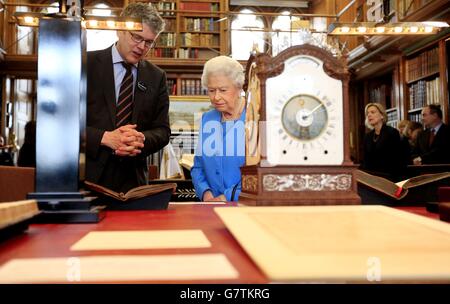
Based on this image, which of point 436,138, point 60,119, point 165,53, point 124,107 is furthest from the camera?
point 165,53

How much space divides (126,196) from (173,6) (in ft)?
29.8

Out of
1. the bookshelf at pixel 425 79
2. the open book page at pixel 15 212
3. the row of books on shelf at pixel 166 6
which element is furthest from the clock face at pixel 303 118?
the row of books on shelf at pixel 166 6

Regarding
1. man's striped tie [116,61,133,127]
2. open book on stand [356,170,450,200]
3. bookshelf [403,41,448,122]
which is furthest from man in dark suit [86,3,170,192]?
bookshelf [403,41,448,122]

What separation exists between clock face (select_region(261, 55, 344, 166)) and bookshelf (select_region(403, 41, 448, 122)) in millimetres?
5388

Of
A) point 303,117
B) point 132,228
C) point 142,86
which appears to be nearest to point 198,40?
point 142,86

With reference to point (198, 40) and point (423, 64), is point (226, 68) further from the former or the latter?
point (198, 40)

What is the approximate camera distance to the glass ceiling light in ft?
8.30

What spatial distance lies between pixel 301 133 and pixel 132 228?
17.7 inches

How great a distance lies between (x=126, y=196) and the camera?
1113 mm

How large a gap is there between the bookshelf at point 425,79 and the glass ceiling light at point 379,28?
11.1 feet

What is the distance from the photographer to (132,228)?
0.76 metres

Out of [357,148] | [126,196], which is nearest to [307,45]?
[126,196]

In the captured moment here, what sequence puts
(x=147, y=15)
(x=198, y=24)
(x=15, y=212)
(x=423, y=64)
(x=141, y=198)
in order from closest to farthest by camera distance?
(x=15, y=212) → (x=141, y=198) → (x=147, y=15) → (x=423, y=64) → (x=198, y=24)

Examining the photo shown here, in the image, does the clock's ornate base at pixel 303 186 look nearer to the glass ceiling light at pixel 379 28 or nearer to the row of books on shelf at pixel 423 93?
the glass ceiling light at pixel 379 28
